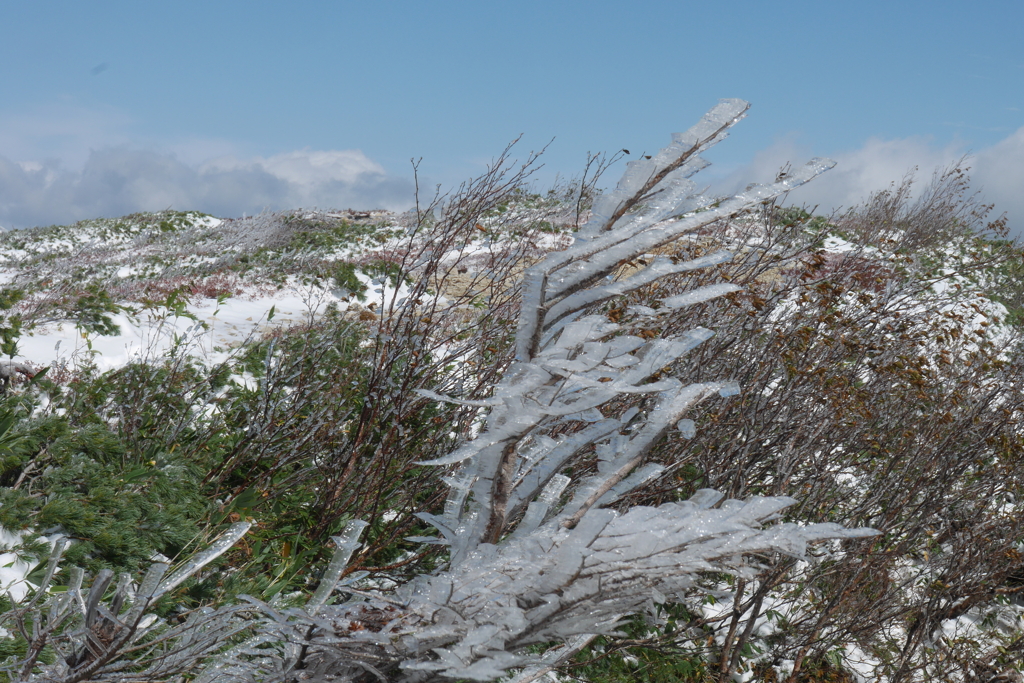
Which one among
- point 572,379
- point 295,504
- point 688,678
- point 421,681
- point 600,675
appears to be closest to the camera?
point 572,379

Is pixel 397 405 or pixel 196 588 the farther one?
pixel 397 405

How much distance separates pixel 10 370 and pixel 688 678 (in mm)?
4626

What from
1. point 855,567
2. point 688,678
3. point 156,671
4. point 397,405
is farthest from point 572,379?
point 855,567

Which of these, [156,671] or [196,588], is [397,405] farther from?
[156,671]

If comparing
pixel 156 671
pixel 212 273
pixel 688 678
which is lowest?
pixel 688 678

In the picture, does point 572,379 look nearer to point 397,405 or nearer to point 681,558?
point 681,558

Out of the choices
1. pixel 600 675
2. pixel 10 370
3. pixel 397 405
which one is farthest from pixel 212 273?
pixel 600 675

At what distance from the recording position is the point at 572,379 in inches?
41.4

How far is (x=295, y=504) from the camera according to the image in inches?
142

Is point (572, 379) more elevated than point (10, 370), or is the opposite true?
point (10, 370)

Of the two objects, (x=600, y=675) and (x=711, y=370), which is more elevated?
(x=711, y=370)

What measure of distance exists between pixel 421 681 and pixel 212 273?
11699 millimetres

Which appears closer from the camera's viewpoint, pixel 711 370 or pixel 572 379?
pixel 572 379

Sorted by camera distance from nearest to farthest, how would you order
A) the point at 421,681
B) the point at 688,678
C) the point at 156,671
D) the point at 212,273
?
the point at 421,681, the point at 156,671, the point at 688,678, the point at 212,273
